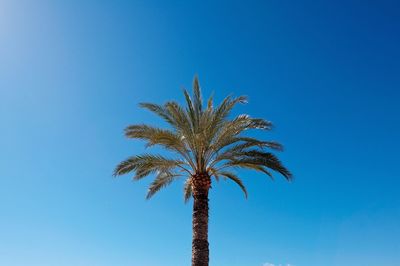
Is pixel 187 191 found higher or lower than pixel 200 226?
higher

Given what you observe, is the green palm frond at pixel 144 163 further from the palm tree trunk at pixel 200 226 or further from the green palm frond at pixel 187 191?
the green palm frond at pixel 187 191

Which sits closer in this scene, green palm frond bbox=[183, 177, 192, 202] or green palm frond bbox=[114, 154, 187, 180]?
green palm frond bbox=[114, 154, 187, 180]

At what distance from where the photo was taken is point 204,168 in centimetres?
2064

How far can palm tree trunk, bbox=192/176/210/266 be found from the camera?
62.5ft

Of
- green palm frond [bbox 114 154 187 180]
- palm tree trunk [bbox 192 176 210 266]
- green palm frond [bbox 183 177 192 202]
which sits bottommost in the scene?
palm tree trunk [bbox 192 176 210 266]

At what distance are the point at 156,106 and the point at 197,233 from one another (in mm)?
6229

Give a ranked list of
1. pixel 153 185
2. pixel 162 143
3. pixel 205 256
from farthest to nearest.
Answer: pixel 153 185, pixel 162 143, pixel 205 256

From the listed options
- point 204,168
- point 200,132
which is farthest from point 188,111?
point 204,168

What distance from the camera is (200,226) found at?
19.6 m

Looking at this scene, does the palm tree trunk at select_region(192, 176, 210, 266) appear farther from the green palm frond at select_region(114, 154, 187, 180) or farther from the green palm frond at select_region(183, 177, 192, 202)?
the green palm frond at select_region(183, 177, 192, 202)

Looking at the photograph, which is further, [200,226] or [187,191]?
[187,191]

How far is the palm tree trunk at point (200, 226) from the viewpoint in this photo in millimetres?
19062

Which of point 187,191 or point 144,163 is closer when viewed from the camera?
point 144,163

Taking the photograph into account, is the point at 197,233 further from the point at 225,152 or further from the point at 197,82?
the point at 197,82
